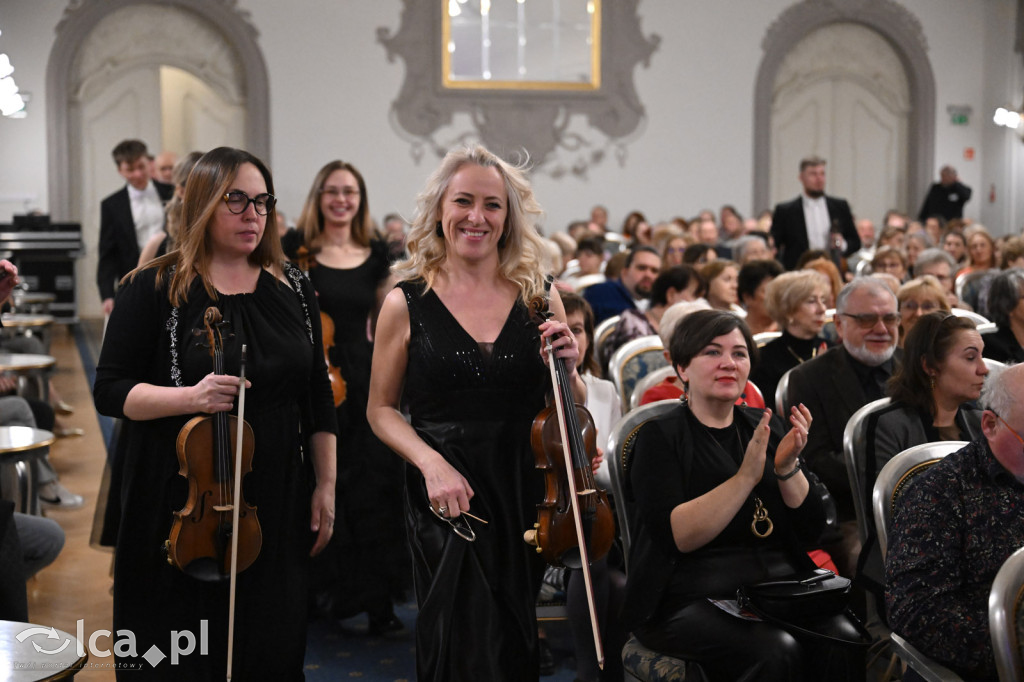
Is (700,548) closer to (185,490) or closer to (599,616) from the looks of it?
(599,616)

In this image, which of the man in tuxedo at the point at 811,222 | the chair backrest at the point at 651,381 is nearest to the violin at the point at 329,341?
the chair backrest at the point at 651,381

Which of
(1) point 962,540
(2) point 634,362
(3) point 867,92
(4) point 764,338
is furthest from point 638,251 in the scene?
(3) point 867,92

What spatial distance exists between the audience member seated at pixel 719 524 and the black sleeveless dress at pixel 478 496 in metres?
0.40

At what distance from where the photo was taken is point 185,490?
2484mm

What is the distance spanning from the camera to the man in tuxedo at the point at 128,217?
615cm

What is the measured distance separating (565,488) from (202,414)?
31.4 inches

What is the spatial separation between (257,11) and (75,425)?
8.83m

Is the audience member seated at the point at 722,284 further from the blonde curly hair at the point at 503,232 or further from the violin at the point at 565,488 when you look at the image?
the violin at the point at 565,488

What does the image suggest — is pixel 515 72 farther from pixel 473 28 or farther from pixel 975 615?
pixel 975 615

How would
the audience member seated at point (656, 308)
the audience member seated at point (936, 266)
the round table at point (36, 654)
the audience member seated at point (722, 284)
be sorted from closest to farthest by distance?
the round table at point (36, 654)
the audience member seated at point (656, 308)
the audience member seated at point (722, 284)
the audience member seated at point (936, 266)

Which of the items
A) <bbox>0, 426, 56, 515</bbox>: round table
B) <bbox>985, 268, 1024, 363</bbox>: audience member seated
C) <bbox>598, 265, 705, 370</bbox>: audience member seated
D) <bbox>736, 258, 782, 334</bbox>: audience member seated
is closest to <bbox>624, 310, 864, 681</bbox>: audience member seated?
<bbox>985, 268, 1024, 363</bbox>: audience member seated

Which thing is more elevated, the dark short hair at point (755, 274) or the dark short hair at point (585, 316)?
the dark short hair at point (755, 274)

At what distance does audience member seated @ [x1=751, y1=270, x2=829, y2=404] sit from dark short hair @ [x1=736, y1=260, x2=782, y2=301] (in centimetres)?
80

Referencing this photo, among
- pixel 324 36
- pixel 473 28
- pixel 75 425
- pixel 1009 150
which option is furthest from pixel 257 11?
pixel 1009 150
